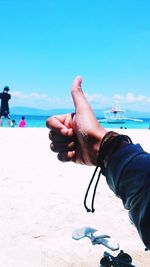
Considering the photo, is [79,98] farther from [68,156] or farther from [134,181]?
[134,181]

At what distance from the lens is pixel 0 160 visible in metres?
6.40

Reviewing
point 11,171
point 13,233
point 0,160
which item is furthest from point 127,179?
point 0,160

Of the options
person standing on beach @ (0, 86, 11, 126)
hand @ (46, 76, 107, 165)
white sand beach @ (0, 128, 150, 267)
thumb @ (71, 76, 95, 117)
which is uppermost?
thumb @ (71, 76, 95, 117)

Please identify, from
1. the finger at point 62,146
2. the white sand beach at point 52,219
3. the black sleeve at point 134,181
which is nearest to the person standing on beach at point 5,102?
the white sand beach at point 52,219

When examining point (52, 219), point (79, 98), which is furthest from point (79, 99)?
point (52, 219)

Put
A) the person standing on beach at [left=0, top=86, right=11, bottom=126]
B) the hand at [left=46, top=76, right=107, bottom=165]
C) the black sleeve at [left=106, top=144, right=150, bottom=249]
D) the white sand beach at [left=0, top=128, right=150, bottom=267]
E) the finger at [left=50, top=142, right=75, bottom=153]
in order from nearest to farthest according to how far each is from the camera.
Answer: the black sleeve at [left=106, top=144, right=150, bottom=249]
the hand at [left=46, top=76, right=107, bottom=165]
the finger at [left=50, top=142, right=75, bottom=153]
the white sand beach at [left=0, top=128, right=150, bottom=267]
the person standing on beach at [left=0, top=86, right=11, bottom=126]

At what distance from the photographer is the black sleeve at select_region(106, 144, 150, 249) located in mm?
1007

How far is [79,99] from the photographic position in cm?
131

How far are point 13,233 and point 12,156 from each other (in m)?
3.39

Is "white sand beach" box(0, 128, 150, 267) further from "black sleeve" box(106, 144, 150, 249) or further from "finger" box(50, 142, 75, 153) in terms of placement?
"black sleeve" box(106, 144, 150, 249)

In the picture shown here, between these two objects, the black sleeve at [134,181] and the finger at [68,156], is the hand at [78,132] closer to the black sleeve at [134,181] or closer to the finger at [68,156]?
the finger at [68,156]

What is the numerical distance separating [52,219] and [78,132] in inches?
111

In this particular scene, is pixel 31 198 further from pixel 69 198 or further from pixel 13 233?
pixel 13 233

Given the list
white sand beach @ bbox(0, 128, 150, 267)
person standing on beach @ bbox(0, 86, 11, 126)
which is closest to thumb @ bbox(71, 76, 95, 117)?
white sand beach @ bbox(0, 128, 150, 267)
